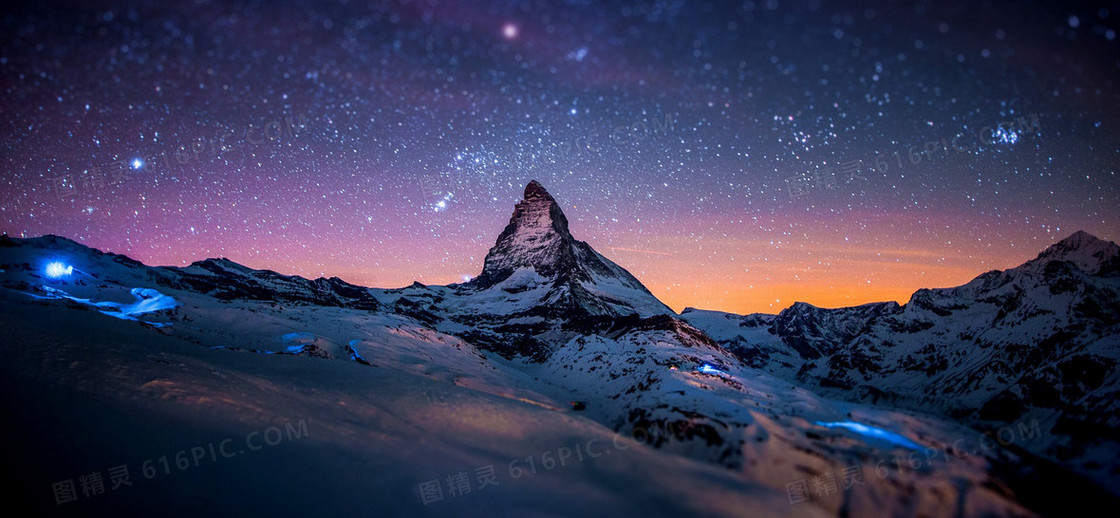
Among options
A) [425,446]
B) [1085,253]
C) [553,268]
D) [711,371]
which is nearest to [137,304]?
[425,446]

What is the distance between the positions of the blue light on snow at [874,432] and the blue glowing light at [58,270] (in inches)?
4344

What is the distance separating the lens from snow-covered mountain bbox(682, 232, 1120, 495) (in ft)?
271

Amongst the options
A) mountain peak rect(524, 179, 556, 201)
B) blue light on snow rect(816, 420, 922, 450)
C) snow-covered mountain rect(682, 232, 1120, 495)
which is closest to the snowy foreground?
blue light on snow rect(816, 420, 922, 450)

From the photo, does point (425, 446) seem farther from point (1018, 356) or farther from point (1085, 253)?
point (1085, 253)

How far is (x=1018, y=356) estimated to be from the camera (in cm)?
12838

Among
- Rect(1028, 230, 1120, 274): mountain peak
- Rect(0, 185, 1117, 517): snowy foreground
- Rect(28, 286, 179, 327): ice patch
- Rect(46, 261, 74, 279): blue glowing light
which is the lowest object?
Rect(0, 185, 1117, 517): snowy foreground

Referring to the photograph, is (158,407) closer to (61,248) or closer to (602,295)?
(602,295)

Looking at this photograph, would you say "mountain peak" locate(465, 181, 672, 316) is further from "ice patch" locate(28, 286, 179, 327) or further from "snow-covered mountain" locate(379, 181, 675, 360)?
"ice patch" locate(28, 286, 179, 327)

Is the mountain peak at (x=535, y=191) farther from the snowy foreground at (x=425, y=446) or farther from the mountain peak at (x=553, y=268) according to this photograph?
the snowy foreground at (x=425, y=446)

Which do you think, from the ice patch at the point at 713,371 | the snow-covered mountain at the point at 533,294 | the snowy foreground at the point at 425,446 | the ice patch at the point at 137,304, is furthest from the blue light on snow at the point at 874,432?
the ice patch at the point at 137,304

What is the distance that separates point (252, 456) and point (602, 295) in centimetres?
11757

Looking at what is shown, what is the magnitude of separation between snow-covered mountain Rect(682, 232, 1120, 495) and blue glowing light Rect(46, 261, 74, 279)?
159 metres

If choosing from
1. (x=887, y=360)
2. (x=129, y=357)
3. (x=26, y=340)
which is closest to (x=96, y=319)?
(x=26, y=340)

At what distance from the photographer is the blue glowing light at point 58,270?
236 feet
